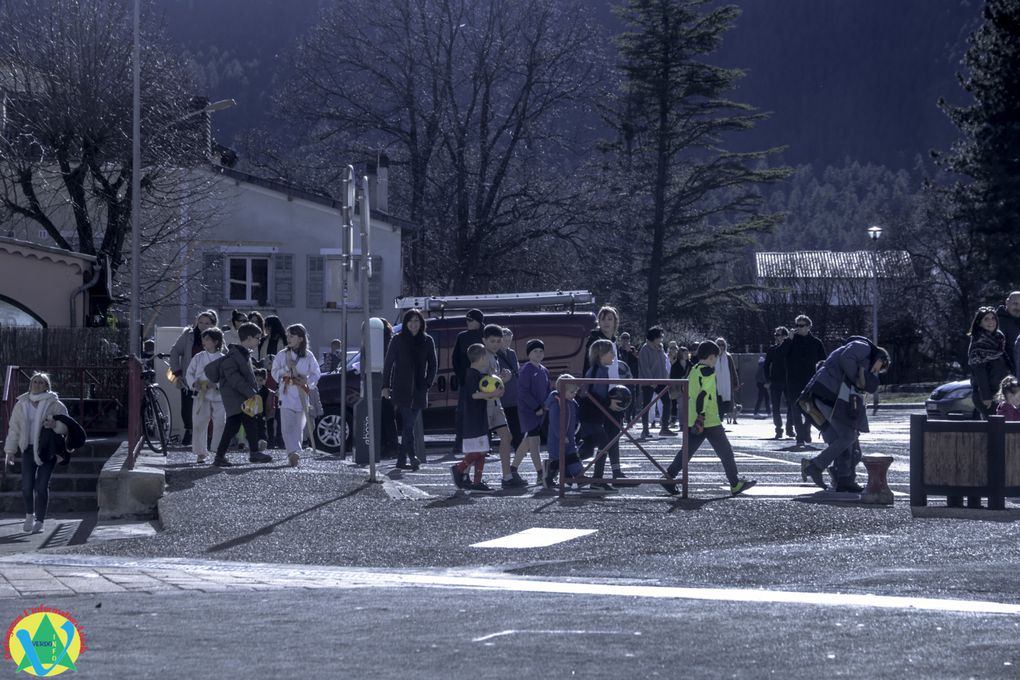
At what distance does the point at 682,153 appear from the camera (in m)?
58.6

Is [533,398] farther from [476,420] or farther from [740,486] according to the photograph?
[740,486]

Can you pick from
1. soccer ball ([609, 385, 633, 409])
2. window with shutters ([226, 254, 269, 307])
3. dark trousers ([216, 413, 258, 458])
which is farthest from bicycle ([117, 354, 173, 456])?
window with shutters ([226, 254, 269, 307])

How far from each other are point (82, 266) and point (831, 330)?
1964 inches

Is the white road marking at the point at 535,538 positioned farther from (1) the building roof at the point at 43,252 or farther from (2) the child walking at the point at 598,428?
(1) the building roof at the point at 43,252

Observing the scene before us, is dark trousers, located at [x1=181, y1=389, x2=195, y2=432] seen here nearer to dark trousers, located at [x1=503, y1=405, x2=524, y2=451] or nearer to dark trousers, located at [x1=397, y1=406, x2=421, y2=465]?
dark trousers, located at [x1=397, y1=406, x2=421, y2=465]

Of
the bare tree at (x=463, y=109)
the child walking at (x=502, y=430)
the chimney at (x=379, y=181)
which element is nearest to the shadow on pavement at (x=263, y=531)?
the child walking at (x=502, y=430)

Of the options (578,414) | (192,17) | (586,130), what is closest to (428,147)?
(586,130)

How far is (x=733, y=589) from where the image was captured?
30.3 feet

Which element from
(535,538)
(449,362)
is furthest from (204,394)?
(535,538)

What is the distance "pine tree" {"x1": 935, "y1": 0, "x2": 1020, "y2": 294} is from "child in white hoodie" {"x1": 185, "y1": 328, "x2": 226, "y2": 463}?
32802 mm

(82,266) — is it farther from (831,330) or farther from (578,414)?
(831,330)

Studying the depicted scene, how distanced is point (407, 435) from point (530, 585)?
833 cm
